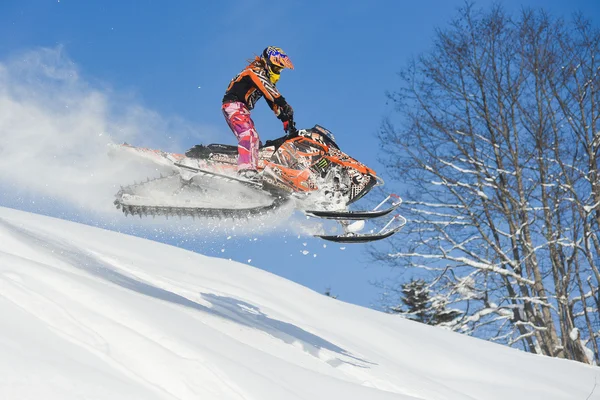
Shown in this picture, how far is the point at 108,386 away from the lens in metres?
3.04

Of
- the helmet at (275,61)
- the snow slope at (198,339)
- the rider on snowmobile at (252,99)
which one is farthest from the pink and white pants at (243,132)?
the snow slope at (198,339)

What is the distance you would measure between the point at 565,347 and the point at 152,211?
9.59 metres

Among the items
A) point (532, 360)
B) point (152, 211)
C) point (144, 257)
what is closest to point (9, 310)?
point (152, 211)

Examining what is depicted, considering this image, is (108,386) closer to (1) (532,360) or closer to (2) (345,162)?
(2) (345,162)

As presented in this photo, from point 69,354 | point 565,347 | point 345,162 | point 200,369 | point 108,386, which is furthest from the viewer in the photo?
point 565,347

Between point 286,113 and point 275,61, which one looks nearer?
point 275,61

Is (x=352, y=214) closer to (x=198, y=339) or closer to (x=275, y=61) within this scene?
(x=275, y=61)

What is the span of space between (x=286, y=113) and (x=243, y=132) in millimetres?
488

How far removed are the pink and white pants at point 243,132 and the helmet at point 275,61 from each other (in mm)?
481

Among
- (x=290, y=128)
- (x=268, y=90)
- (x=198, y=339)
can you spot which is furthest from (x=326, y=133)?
(x=198, y=339)

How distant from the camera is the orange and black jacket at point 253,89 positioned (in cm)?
675

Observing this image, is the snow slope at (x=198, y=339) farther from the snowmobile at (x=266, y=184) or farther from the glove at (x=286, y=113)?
the glove at (x=286, y=113)

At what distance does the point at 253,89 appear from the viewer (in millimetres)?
6988

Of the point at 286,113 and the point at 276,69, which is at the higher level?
the point at 276,69
